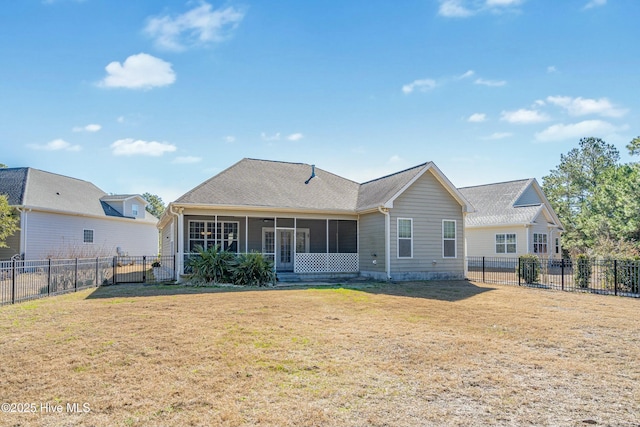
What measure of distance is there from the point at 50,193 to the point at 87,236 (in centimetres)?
350

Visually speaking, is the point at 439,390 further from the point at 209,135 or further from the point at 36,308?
the point at 209,135

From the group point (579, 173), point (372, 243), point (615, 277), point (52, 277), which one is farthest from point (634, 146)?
point (52, 277)

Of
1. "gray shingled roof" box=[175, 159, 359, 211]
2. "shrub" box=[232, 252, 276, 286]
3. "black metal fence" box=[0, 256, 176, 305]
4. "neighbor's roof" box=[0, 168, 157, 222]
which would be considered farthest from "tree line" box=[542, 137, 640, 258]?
"neighbor's roof" box=[0, 168, 157, 222]

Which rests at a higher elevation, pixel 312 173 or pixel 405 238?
pixel 312 173

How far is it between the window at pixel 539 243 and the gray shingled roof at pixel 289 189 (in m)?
13.0

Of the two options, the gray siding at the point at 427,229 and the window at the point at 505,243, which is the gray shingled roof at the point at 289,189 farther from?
the window at the point at 505,243

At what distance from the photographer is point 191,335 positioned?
6957mm

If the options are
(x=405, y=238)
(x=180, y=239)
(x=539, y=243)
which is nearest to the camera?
(x=180, y=239)

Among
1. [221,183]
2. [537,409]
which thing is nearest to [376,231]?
[221,183]

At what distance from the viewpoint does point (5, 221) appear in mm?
19812

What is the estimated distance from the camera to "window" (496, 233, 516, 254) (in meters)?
26.7

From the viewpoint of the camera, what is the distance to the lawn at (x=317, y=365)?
156 inches

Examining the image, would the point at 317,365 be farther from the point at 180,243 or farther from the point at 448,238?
the point at 448,238

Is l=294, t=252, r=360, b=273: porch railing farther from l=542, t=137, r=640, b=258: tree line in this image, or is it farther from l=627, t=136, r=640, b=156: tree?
l=627, t=136, r=640, b=156: tree
